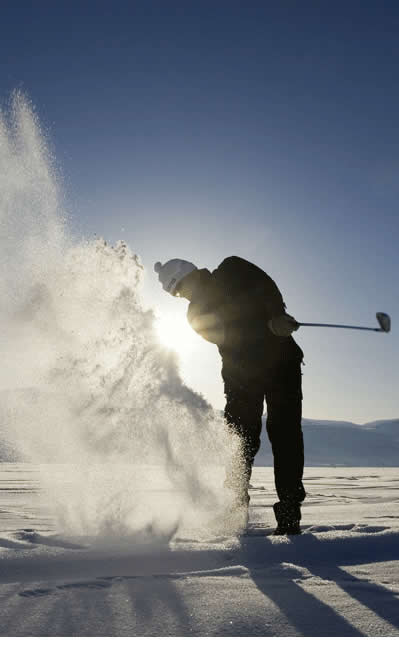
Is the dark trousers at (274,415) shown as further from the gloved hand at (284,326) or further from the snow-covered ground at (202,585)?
the snow-covered ground at (202,585)

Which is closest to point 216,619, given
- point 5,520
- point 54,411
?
point 5,520

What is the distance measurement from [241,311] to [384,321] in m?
0.83

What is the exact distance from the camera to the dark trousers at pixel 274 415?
2.88m

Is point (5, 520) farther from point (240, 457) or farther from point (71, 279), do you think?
point (71, 279)

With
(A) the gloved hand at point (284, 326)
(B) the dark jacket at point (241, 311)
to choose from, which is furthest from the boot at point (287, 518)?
(A) the gloved hand at point (284, 326)

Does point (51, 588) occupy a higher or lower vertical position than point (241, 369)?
lower

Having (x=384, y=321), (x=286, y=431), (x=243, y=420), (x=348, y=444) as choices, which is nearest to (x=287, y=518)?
(x=286, y=431)

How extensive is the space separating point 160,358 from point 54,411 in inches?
37.2

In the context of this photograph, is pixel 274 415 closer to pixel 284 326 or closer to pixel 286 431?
pixel 286 431

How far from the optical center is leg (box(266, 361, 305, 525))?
9.28 feet

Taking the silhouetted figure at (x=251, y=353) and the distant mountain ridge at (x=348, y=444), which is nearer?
the silhouetted figure at (x=251, y=353)

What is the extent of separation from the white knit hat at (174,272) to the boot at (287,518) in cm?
148
